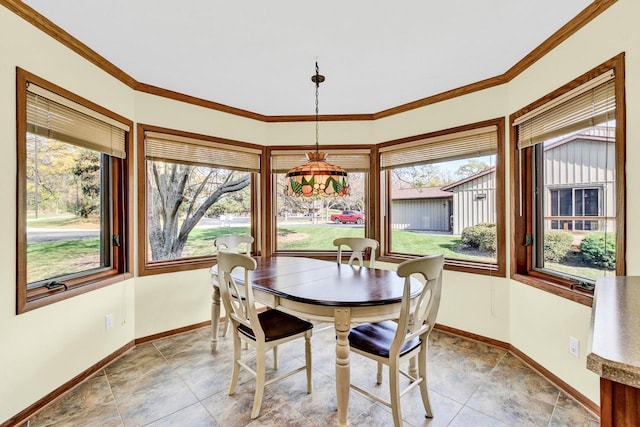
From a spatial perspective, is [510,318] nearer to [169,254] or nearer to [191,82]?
[169,254]

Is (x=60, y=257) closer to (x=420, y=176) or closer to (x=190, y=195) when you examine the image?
(x=190, y=195)

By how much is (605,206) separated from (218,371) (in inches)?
118

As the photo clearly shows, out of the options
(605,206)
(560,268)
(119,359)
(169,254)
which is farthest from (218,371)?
(605,206)

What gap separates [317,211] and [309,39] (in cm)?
214

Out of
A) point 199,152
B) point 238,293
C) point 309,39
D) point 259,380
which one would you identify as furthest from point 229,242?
point 309,39

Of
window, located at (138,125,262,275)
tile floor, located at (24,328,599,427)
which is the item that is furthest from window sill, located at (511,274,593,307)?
window, located at (138,125,262,275)

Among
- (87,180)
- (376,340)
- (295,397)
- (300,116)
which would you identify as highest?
(300,116)

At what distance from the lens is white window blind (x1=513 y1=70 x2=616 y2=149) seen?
6.11ft

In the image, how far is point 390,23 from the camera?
202cm

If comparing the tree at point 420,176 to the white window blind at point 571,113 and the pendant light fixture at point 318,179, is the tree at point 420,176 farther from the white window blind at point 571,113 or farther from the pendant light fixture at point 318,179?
the pendant light fixture at point 318,179

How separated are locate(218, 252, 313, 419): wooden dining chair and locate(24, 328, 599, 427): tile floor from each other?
0.46ft

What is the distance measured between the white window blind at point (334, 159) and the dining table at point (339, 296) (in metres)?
1.60

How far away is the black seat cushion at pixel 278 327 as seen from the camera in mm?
2011

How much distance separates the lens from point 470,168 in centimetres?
314
